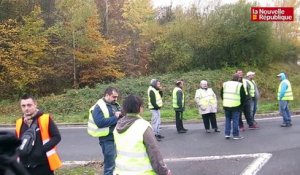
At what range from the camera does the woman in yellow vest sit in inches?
184

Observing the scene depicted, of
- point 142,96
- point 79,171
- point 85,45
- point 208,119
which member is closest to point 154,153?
point 79,171

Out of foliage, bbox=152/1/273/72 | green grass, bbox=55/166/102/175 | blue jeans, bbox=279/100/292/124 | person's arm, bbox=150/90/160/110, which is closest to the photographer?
green grass, bbox=55/166/102/175

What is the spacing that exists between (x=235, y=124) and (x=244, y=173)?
11.4 ft

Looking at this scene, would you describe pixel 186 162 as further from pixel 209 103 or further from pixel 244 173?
pixel 209 103

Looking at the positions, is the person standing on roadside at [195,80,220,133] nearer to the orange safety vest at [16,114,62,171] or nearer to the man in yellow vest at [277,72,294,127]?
the man in yellow vest at [277,72,294,127]

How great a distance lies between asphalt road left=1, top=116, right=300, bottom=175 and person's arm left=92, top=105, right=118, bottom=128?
7.20ft

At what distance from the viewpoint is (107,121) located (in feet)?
24.5

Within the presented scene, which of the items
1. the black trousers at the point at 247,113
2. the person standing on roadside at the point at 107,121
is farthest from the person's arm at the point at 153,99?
the person standing on roadside at the point at 107,121

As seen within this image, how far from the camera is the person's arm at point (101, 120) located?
24.5 ft

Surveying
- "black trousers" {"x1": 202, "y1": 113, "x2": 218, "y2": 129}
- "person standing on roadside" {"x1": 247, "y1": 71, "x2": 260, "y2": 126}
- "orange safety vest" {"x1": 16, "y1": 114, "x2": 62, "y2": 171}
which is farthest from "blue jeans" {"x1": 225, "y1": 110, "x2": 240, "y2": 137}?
"orange safety vest" {"x1": 16, "y1": 114, "x2": 62, "y2": 171}

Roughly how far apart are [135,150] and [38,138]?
3.87 feet

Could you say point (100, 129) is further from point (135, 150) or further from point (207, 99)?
point (207, 99)

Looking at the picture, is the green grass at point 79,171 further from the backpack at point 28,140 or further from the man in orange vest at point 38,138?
the backpack at point 28,140

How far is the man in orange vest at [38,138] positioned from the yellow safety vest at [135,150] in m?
0.90
